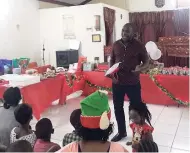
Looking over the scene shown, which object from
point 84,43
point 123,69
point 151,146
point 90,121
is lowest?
point 151,146

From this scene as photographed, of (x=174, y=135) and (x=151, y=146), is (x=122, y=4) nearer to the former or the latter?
(x=174, y=135)

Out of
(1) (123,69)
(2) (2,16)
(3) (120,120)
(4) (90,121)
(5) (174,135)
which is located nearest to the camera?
(4) (90,121)

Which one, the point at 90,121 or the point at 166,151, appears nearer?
the point at 90,121

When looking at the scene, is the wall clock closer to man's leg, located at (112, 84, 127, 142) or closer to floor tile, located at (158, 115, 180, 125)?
floor tile, located at (158, 115, 180, 125)

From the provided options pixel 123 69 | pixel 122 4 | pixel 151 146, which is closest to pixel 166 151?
pixel 123 69

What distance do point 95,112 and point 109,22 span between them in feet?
18.3

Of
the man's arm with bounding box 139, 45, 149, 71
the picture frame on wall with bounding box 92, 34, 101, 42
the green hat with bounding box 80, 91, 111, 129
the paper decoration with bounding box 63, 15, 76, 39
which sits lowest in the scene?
the green hat with bounding box 80, 91, 111, 129

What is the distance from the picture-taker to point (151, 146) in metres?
1.20

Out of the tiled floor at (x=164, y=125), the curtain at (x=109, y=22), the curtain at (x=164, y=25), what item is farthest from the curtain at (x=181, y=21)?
the tiled floor at (x=164, y=125)

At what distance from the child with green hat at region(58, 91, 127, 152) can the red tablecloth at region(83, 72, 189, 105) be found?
2.71 m

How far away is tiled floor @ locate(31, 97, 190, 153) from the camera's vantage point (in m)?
2.62

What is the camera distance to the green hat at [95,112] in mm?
1180

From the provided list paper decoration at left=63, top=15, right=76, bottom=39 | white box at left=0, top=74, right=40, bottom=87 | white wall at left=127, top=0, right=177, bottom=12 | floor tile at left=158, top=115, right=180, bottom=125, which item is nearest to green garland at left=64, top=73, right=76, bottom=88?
white box at left=0, top=74, right=40, bottom=87

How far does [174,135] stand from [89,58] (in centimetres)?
406
